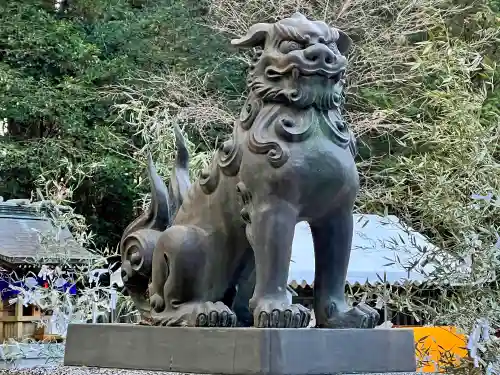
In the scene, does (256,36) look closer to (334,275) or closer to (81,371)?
(334,275)

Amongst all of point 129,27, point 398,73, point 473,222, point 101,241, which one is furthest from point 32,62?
point 473,222

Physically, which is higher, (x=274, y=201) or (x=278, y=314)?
(x=274, y=201)

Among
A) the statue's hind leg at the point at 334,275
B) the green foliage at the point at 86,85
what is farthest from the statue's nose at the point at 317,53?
the green foliage at the point at 86,85

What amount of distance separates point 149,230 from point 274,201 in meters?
0.85

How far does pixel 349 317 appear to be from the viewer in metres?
2.90

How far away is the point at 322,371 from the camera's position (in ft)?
8.66

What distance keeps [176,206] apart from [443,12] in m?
9.30

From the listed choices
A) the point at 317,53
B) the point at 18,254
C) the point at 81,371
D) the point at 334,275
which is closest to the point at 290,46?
the point at 317,53

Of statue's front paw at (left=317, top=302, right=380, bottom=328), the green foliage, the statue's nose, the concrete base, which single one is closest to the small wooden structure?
the green foliage

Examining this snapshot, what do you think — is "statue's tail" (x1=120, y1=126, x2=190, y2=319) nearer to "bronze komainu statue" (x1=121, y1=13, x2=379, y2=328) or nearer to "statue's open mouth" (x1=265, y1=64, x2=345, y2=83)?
"bronze komainu statue" (x1=121, y1=13, x2=379, y2=328)

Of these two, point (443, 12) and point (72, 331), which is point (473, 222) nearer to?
point (72, 331)

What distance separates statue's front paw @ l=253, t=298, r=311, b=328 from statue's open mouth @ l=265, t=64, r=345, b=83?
77 cm

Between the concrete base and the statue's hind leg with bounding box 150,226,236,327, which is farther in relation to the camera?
the statue's hind leg with bounding box 150,226,236,327

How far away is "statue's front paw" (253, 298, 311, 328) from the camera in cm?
264
